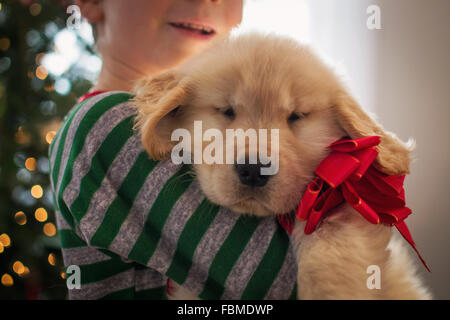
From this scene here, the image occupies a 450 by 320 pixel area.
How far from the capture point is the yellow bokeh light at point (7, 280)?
7.27 feet

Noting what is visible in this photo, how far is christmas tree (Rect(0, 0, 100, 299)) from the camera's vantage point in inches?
84.1

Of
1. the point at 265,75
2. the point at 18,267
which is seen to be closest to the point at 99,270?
the point at 265,75

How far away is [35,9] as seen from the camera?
2.15 m

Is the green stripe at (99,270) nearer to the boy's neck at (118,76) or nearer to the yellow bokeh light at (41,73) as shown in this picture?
the boy's neck at (118,76)

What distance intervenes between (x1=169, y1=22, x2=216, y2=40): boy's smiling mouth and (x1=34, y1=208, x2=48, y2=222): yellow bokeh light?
1650 millimetres

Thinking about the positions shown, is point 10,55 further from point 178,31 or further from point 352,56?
point 352,56

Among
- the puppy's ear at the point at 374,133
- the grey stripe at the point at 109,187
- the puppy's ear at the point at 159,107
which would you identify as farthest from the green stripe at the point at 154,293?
the puppy's ear at the point at 374,133

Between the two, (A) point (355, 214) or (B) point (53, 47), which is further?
(B) point (53, 47)

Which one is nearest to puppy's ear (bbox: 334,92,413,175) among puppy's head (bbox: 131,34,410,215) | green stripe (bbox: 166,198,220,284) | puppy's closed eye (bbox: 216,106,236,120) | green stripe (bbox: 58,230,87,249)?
puppy's head (bbox: 131,34,410,215)

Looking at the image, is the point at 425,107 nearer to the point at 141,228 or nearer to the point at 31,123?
the point at 141,228

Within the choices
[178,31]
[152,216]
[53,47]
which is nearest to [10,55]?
[53,47]

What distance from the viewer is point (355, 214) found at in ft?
2.48
